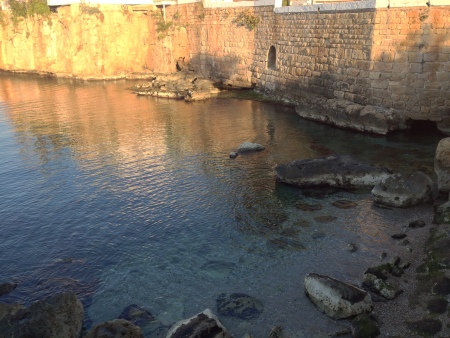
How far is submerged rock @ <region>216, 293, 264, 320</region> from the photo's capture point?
8.02 m

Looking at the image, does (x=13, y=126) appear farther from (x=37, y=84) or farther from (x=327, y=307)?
(x=327, y=307)

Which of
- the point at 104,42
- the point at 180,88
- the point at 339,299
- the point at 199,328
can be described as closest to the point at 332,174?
the point at 339,299

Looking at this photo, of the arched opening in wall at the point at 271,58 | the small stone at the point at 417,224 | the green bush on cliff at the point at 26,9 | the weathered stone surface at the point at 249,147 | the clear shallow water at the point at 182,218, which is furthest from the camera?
the green bush on cliff at the point at 26,9

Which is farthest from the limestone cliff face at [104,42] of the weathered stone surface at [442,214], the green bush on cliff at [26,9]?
the weathered stone surface at [442,214]

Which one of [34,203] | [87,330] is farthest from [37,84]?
[87,330]

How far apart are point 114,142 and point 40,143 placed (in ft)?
10.8

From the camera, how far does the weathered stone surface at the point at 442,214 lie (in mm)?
10500

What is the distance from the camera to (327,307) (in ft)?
25.8

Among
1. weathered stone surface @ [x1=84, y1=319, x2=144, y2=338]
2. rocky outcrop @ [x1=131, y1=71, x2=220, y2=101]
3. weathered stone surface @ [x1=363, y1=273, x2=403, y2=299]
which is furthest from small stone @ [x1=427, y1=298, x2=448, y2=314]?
rocky outcrop @ [x1=131, y1=71, x2=220, y2=101]

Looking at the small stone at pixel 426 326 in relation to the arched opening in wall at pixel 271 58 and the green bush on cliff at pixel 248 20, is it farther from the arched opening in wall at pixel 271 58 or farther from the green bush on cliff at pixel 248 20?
the green bush on cliff at pixel 248 20

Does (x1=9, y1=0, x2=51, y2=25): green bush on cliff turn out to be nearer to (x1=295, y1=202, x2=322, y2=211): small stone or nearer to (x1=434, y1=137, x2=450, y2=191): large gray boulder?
(x1=295, y1=202, x2=322, y2=211): small stone

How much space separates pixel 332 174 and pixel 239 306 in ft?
21.5

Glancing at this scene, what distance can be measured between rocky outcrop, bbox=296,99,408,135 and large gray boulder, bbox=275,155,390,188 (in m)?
5.08

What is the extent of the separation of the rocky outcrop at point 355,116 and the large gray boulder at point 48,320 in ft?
47.4
